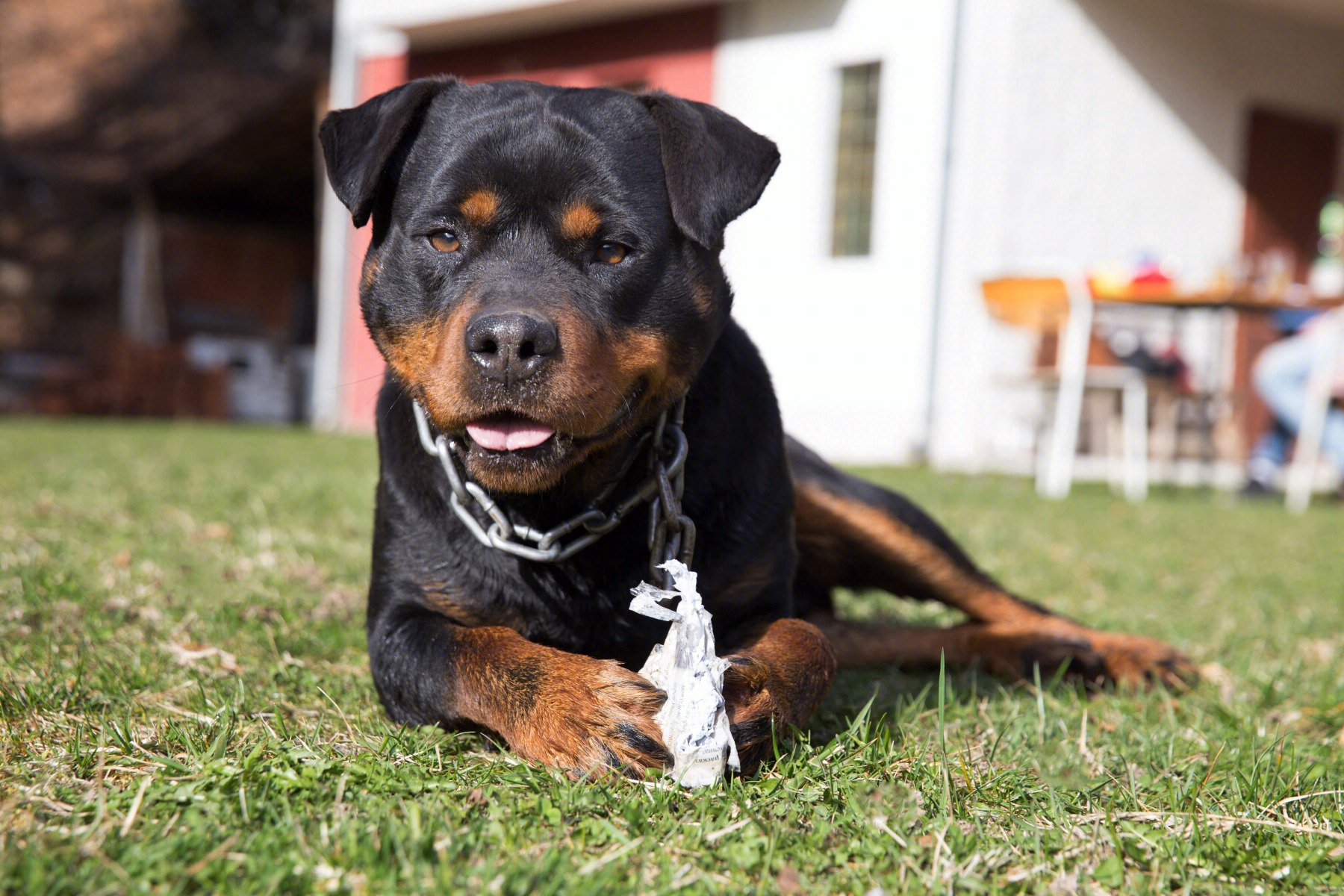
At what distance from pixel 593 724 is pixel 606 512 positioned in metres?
0.59

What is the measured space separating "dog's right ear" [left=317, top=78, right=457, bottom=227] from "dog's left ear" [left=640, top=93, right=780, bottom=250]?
561 millimetres

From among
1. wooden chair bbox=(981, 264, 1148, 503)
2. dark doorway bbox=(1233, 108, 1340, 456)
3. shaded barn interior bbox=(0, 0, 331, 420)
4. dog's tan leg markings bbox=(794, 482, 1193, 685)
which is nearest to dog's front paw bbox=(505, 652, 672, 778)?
dog's tan leg markings bbox=(794, 482, 1193, 685)

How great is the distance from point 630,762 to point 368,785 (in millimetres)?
445

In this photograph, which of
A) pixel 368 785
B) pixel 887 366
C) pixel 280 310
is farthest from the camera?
→ pixel 280 310

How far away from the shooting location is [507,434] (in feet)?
7.85

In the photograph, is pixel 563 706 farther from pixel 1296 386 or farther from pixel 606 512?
pixel 1296 386

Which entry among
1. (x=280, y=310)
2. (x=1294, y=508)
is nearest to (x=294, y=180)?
(x=280, y=310)

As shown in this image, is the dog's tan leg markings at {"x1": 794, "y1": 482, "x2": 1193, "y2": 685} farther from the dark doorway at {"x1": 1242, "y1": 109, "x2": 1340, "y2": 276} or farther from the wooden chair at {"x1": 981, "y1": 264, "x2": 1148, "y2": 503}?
the dark doorway at {"x1": 1242, "y1": 109, "x2": 1340, "y2": 276}

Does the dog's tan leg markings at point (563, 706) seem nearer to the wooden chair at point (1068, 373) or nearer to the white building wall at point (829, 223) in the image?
the wooden chair at point (1068, 373)

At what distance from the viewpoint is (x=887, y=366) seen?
12.0 m

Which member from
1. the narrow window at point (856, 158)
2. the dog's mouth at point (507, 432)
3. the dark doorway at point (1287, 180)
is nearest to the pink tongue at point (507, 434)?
the dog's mouth at point (507, 432)

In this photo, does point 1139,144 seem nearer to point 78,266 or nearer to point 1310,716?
point 1310,716

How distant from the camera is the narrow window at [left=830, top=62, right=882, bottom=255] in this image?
39.9 feet

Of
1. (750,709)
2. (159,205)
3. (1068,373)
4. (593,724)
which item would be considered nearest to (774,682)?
(750,709)
